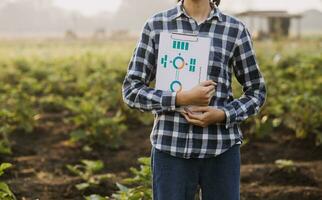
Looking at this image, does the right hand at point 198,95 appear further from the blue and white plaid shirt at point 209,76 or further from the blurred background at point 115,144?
the blurred background at point 115,144

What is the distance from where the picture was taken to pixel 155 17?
2412mm

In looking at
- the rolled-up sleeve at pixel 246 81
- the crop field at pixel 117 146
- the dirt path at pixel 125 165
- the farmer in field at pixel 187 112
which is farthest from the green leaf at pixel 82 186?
the rolled-up sleeve at pixel 246 81

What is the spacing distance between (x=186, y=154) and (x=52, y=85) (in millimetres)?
7473

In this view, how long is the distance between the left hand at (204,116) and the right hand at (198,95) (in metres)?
0.02

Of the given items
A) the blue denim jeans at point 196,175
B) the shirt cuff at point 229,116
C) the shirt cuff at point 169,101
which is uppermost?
the shirt cuff at point 169,101

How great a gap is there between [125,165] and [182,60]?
345 centimetres

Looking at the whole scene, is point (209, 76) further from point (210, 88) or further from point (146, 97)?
point (146, 97)

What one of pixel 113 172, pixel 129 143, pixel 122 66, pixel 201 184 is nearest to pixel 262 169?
pixel 113 172

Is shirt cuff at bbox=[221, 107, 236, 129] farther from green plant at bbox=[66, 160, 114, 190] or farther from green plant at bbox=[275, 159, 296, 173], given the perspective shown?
green plant at bbox=[275, 159, 296, 173]

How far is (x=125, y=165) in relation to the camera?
5.68 metres

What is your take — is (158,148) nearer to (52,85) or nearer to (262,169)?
(262,169)

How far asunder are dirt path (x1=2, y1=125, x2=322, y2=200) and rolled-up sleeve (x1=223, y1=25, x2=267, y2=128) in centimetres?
219

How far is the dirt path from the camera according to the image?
462cm

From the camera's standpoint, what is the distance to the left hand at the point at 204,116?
2281 mm
